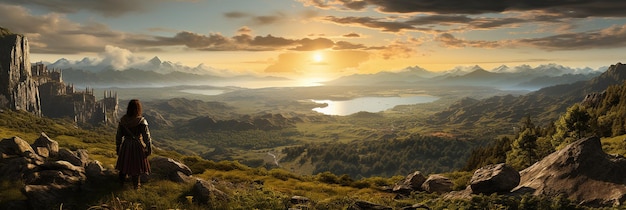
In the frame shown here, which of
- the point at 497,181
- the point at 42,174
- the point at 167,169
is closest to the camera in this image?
the point at 42,174

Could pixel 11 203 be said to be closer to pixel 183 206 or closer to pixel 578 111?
pixel 183 206

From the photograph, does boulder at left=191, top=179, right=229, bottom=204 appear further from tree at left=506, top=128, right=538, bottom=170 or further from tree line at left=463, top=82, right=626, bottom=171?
tree at left=506, top=128, right=538, bottom=170

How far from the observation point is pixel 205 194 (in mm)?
16141

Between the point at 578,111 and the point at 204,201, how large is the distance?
75.6 metres

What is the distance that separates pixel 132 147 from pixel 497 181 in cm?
1996

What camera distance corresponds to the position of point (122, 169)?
52.7ft

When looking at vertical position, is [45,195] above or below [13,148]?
below

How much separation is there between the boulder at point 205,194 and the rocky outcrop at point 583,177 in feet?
53.4

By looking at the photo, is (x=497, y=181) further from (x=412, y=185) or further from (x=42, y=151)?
(x=42, y=151)

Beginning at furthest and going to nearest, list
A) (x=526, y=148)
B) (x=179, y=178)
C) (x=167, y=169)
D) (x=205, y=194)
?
(x=526, y=148), (x=167, y=169), (x=179, y=178), (x=205, y=194)

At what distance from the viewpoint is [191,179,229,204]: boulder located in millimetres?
16062

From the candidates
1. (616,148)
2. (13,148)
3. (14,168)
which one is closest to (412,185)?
(14,168)

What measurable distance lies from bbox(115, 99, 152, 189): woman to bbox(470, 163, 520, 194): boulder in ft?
60.8

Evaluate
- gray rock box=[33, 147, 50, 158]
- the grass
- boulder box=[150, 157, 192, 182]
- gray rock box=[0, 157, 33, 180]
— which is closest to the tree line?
the grass
